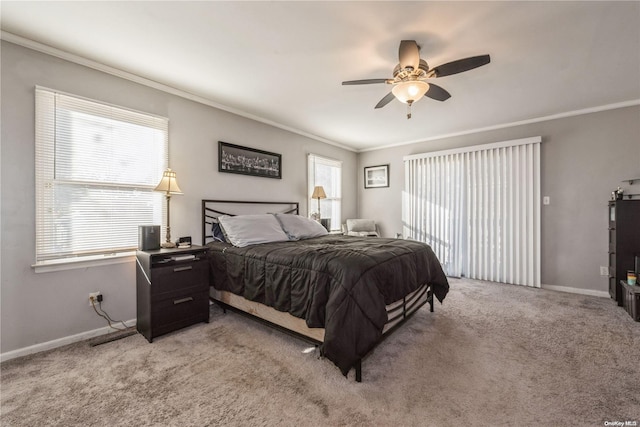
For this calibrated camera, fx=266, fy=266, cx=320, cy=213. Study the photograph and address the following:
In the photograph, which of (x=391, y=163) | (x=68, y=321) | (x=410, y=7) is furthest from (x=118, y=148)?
(x=391, y=163)

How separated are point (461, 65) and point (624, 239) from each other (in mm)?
3031

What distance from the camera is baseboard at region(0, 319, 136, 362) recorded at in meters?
2.07

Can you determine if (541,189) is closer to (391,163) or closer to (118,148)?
(391,163)

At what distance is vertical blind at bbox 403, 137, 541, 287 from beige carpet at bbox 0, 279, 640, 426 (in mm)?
1521

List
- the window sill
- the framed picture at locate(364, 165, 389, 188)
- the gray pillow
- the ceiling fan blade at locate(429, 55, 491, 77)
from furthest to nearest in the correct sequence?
the framed picture at locate(364, 165, 389, 188), the gray pillow, the window sill, the ceiling fan blade at locate(429, 55, 491, 77)

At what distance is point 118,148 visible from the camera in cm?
262

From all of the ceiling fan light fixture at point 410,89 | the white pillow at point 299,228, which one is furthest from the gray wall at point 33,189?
A: the ceiling fan light fixture at point 410,89

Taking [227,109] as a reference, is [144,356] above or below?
below

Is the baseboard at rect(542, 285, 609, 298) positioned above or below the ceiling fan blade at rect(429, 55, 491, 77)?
below

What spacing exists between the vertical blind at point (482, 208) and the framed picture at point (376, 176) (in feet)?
1.57

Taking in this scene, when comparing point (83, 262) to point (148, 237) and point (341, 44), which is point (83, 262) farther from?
point (341, 44)

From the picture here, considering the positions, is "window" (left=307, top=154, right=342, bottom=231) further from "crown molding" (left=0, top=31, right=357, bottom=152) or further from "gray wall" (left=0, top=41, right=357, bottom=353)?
"gray wall" (left=0, top=41, right=357, bottom=353)

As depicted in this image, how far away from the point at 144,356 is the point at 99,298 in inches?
32.4

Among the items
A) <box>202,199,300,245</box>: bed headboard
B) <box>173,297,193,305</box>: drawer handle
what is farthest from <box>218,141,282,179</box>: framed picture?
<box>173,297,193,305</box>: drawer handle
